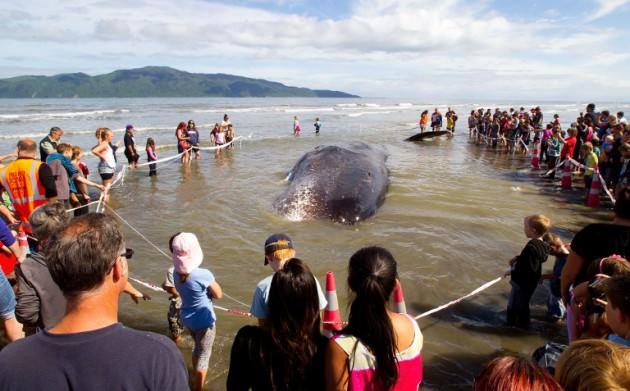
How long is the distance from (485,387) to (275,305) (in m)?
1.17

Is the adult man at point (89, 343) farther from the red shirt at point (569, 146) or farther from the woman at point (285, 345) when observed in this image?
the red shirt at point (569, 146)

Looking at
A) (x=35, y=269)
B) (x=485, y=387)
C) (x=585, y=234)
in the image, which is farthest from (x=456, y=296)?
(x=35, y=269)

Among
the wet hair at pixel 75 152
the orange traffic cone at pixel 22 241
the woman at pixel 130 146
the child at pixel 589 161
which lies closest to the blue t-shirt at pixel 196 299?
the orange traffic cone at pixel 22 241

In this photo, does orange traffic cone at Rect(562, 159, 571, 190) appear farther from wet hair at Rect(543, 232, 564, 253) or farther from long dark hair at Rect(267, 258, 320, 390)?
long dark hair at Rect(267, 258, 320, 390)

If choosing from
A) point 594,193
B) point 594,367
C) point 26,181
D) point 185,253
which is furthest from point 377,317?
point 594,193

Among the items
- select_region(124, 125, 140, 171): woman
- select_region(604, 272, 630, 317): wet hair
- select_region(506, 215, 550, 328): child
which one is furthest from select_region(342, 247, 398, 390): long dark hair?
select_region(124, 125, 140, 171): woman

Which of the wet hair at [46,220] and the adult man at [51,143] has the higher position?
the adult man at [51,143]

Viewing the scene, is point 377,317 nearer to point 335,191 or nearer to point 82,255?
point 82,255

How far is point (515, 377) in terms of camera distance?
1.63 metres

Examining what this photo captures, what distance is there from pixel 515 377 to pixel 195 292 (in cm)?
285

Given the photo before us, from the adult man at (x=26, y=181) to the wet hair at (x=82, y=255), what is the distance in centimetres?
453

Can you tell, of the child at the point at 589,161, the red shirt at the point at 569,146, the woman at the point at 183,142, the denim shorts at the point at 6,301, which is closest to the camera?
the denim shorts at the point at 6,301

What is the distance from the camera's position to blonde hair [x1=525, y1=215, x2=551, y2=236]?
476 centimetres

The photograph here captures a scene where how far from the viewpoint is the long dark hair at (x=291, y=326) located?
230 cm
